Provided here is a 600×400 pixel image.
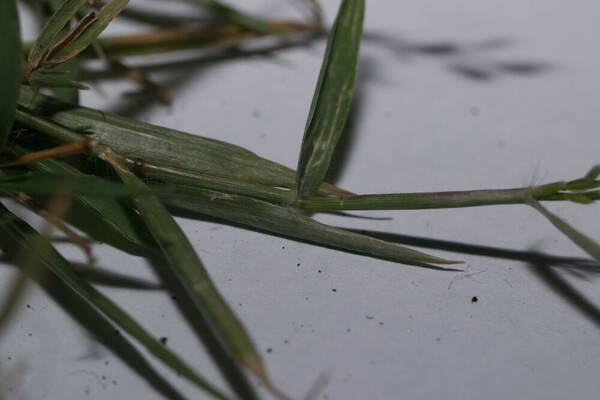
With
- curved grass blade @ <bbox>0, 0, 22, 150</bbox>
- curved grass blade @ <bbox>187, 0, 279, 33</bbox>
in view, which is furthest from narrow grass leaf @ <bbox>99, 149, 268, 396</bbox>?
curved grass blade @ <bbox>187, 0, 279, 33</bbox>

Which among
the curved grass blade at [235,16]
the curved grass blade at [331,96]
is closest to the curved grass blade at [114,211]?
the curved grass blade at [331,96]

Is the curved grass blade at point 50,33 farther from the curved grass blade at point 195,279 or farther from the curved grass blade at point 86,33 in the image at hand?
the curved grass blade at point 195,279

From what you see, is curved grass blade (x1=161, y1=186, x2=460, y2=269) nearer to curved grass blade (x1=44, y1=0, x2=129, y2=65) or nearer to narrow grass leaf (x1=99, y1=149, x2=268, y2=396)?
→ narrow grass leaf (x1=99, y1=149, x2=268, y2=396)

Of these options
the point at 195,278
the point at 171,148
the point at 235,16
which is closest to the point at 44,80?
the point at 171,148

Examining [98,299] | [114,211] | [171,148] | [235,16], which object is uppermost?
[235,16]

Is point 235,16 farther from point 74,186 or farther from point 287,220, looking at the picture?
point 74,186

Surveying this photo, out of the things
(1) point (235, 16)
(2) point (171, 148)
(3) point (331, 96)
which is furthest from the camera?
(1) point (235, 16)

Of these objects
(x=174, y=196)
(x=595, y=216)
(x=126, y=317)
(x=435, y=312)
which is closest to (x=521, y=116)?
(x=595, y=216)
